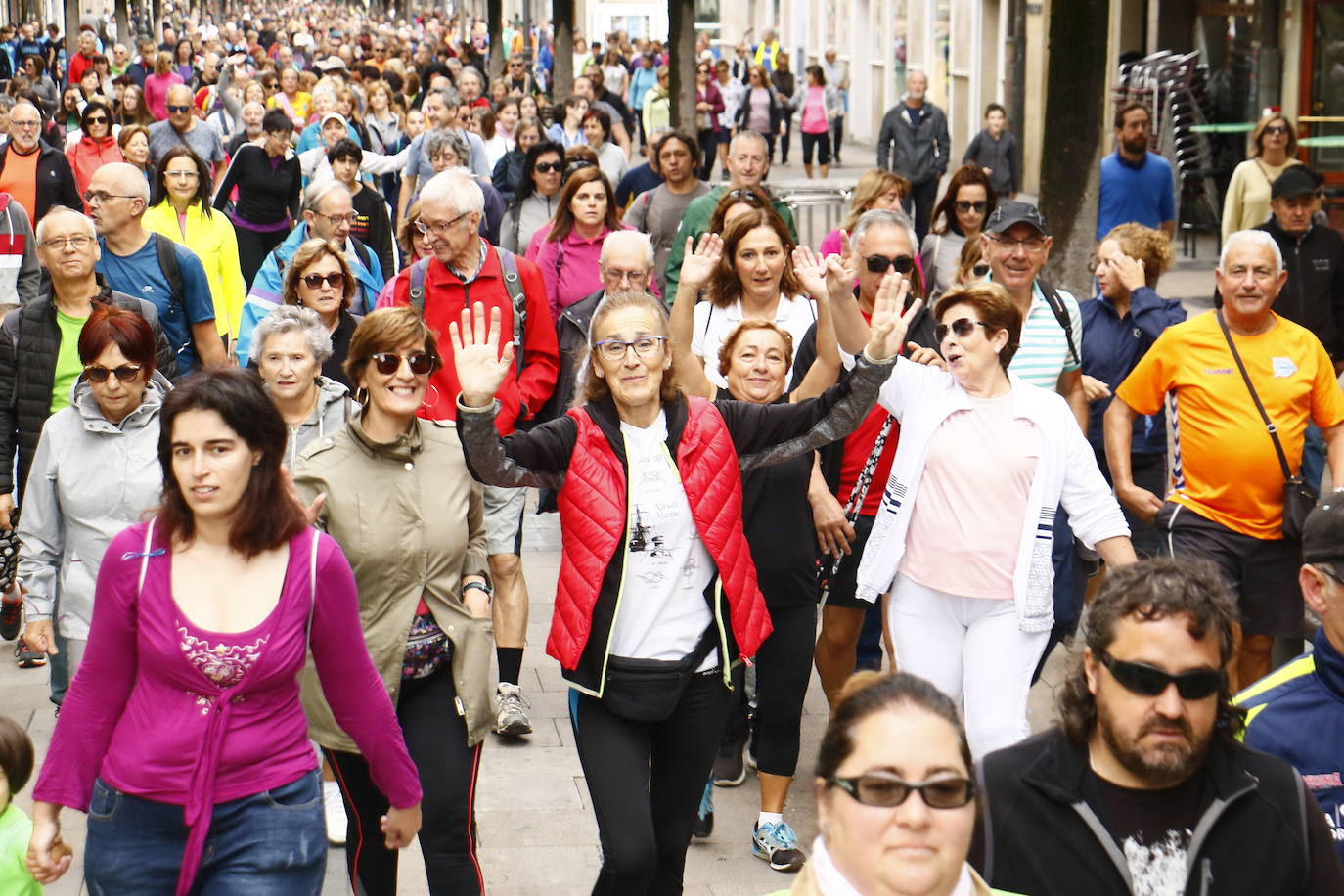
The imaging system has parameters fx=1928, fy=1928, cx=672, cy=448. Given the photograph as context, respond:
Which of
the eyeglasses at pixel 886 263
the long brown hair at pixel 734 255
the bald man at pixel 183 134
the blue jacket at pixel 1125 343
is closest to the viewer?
the eyeglasses at pixel 886 263

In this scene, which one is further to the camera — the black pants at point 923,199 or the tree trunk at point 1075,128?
the black pants at point 923,199

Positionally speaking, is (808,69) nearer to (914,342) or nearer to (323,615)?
(914,342)

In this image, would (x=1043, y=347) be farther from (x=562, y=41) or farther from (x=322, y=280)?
(x=562, y=41)

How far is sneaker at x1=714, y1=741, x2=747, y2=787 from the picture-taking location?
6.56 m

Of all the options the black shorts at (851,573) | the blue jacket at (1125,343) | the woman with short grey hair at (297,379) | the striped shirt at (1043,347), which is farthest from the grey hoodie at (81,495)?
the blue jacket at (1125,343)

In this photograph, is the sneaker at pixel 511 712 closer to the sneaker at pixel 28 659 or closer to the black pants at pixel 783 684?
the black pants at pixel 783 684

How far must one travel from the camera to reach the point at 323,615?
13.4 feet

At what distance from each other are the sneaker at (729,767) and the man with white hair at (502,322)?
2.49 feet

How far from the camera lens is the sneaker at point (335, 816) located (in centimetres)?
603

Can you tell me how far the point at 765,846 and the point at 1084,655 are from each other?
8.31 ft

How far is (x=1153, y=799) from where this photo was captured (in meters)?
3.33

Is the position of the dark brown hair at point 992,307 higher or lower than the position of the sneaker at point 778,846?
higher

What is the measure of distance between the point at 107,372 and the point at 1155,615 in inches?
132

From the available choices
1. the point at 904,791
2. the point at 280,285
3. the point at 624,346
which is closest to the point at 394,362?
the point at 624,346
